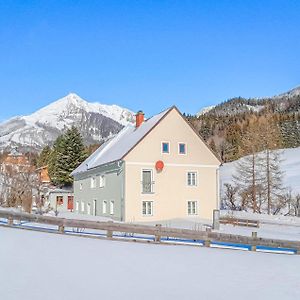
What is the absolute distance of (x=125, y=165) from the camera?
1291 inches

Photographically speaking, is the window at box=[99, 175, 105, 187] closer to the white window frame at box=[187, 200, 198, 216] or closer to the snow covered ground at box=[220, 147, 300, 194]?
the white window frame at box=[187, 200, 198, 216]

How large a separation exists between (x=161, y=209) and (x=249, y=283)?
23224 millimetres

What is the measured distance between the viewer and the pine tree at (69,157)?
188 ft

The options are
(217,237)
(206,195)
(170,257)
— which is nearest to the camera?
(170,257)

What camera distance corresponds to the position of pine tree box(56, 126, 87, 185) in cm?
5728

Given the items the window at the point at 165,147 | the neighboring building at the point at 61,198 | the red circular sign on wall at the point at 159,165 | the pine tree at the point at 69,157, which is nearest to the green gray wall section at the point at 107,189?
the red circular sign on wall at the point at 159,165

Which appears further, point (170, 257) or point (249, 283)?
point (170, 257)

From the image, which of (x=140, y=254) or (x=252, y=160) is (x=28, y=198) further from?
(x=252, y=160)

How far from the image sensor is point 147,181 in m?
33.6

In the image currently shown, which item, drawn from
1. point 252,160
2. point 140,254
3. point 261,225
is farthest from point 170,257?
point 252,160

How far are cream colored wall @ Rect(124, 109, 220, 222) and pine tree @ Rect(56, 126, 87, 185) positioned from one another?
25.8m

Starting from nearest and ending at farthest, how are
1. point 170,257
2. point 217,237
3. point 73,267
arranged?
point 73,267
point 170,257
point 217,237

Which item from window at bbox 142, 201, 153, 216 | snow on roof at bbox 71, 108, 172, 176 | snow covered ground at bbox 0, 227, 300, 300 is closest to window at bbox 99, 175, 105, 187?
snow on roof at bbox 71, 108, 172, 176

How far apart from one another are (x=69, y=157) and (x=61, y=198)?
5909 millimetres
